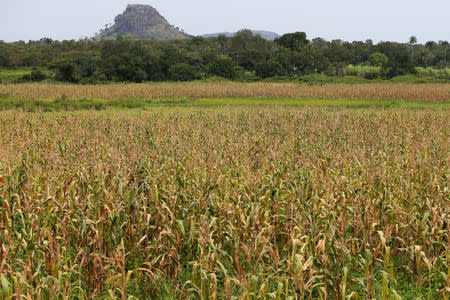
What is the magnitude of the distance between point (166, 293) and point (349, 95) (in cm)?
3195

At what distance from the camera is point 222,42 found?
3885 inches

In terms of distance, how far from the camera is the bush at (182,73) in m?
60.2

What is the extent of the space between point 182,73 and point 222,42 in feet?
135

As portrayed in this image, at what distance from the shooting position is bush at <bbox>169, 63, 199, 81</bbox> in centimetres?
6025

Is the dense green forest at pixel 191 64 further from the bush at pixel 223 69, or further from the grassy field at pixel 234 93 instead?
the grassy field at pixel 234 93

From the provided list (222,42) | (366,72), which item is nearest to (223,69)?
(366,72)

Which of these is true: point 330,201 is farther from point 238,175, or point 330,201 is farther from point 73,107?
point 73,107

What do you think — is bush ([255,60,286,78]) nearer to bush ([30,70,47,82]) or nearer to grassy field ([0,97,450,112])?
grassy field ([0,97,450,112])

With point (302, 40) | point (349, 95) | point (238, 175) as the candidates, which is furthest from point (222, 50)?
point (238, 175)

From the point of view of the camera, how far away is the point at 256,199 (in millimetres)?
7102

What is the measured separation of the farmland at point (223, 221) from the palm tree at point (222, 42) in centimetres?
8580

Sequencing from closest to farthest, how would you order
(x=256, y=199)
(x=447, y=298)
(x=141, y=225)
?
(x=447, y=298) < (x=141, y=225) < (x=256, y=199)

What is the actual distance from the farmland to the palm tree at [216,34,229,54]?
85.8m

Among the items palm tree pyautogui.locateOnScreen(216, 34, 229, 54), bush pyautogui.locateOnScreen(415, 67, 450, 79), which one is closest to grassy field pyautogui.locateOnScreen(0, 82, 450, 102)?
bush pyautogui.locateOnScreen(415, 67, 450, 79)
